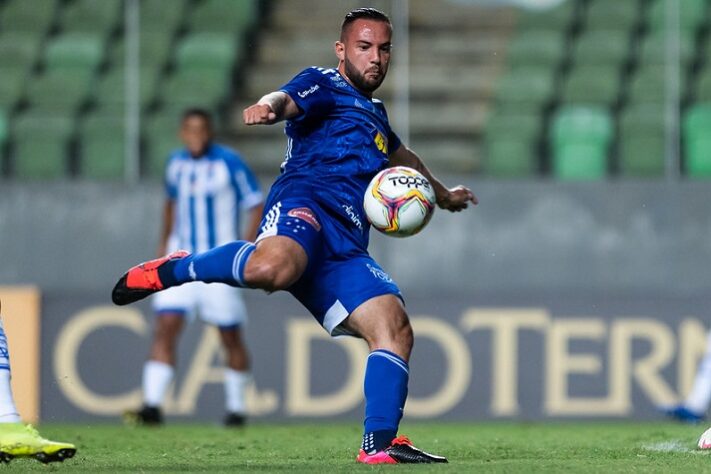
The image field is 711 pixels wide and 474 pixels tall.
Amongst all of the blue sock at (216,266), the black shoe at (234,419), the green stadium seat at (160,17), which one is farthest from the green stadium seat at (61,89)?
the blue sock at (216,266)

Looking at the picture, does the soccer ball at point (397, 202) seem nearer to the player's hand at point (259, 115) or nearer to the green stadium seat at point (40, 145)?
the player's hand at point (259, 115)

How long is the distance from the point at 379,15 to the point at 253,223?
3.83 metres

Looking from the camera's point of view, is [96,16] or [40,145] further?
[96,16]

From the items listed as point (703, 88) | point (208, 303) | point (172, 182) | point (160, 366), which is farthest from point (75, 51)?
point (703, 88)

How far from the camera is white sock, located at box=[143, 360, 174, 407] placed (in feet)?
30.7

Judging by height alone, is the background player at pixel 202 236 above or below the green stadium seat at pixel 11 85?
below

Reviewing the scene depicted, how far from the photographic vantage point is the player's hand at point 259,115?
5094 mm

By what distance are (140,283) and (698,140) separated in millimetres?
5885

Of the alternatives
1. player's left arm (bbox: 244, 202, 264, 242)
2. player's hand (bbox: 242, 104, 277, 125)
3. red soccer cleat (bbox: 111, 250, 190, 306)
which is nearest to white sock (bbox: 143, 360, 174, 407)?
player's left arm (bbox: 244, 202, 264, 242)

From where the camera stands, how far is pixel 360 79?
5867mm

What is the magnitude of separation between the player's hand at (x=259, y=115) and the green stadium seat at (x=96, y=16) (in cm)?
615

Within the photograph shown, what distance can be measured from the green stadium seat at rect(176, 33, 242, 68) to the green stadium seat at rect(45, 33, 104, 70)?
65 centimetres

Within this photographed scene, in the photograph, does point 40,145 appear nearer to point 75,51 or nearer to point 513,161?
point 75,51

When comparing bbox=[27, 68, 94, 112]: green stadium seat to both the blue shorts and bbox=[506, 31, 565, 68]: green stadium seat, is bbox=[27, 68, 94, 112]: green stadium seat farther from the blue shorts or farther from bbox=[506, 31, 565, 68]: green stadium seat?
the blue shorts
